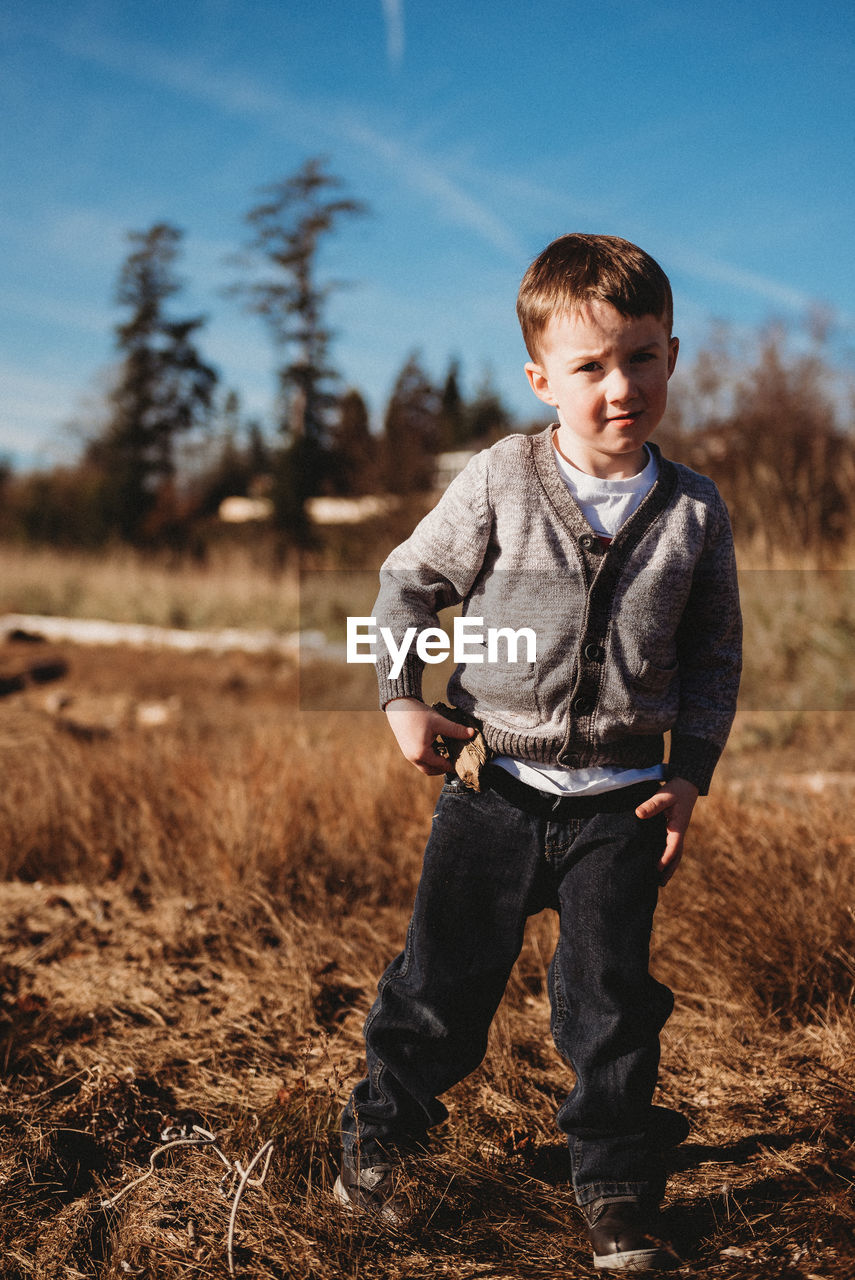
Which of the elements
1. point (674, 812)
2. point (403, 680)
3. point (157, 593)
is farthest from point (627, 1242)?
point (157, 593)

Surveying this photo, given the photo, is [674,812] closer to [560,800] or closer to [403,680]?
[560,800]

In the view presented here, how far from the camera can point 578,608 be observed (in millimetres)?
1675

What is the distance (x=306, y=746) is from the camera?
159 inches

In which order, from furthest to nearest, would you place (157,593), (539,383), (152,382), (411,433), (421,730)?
(152,382) < (411,433) < (157,593) < (539,383) < (421,730)

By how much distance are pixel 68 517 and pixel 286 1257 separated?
2278 centimetres

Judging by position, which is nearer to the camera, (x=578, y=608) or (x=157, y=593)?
(x=578, y=608)

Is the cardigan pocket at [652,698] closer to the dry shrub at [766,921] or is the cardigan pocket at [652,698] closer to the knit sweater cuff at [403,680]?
the knit sweater cuff at [403,680]

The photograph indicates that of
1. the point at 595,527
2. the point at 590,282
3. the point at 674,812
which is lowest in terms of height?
the point at 674,812

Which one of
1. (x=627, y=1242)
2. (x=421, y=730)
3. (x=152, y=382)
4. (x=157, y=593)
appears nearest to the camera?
(x=627, y=1242)

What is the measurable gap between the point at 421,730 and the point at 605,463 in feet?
1.78


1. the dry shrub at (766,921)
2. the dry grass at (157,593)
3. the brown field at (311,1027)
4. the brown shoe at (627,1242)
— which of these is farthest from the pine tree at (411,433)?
the brown shoe at (627,1242)

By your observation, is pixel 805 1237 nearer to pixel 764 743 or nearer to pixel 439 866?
pixel 439 866

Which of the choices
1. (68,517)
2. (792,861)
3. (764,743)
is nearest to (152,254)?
(68,517)

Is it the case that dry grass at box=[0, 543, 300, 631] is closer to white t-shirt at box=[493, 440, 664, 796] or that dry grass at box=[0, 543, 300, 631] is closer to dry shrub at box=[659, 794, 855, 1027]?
dry shrub at box=[659, 794, 855, 1027]
